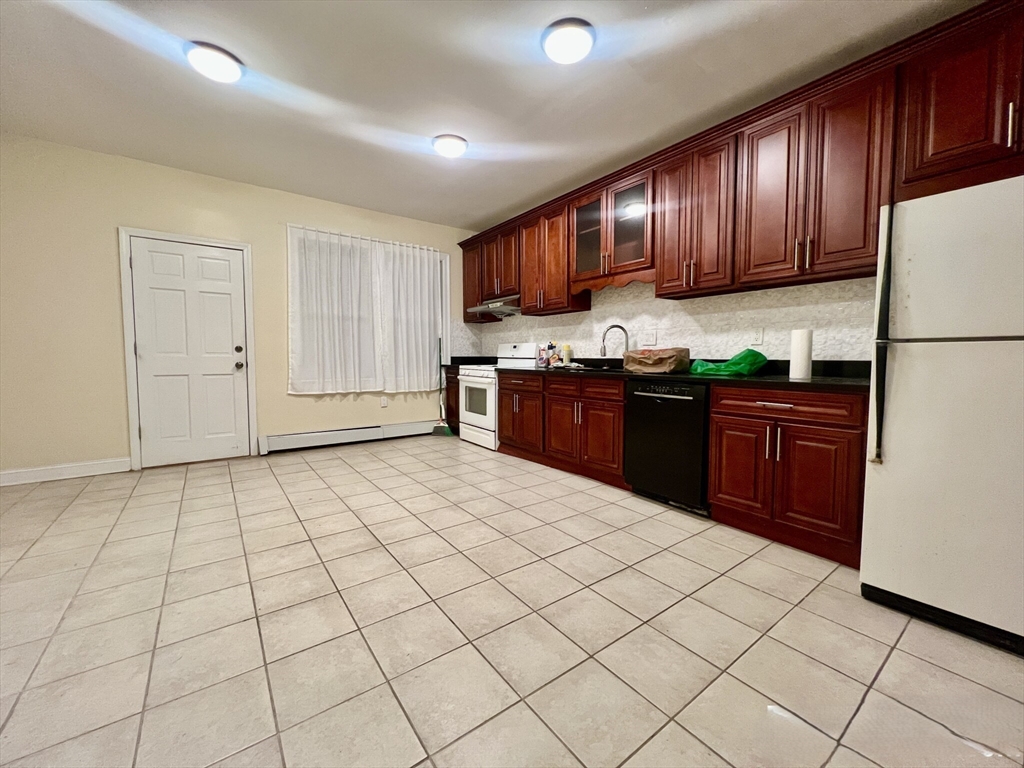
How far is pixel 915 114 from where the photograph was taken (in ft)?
6.26

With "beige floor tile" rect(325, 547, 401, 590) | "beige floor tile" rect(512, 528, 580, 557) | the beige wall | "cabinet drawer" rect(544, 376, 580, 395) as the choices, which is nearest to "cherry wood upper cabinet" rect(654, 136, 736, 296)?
"cabinet drawer" rect(544, 376, 580, 395)

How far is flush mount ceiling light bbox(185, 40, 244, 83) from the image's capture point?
207 centimetres

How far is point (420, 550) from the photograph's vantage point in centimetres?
210

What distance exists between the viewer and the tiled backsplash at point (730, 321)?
2379mm

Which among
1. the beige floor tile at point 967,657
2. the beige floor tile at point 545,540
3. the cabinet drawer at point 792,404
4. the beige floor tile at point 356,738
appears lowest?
the beige floor tile at point 967,657

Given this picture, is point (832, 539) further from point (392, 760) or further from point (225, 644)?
point (225, 644)

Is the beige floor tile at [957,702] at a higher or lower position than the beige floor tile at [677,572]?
lower

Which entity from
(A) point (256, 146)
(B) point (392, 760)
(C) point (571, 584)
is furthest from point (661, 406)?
(A) point (256, 146)

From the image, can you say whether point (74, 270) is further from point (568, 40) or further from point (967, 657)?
point (967, 657)

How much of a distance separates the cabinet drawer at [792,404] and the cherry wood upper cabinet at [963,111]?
105cm

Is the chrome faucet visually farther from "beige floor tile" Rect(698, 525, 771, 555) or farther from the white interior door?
the white interior door

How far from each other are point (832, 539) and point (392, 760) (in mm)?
2160

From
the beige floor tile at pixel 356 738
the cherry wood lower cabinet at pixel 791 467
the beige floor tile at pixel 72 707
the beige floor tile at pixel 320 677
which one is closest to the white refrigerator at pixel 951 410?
the cherry wood lower cabinet at pixel 791 467

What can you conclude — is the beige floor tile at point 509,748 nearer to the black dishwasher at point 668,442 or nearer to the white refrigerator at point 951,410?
the white refrigerator at point 951,410
